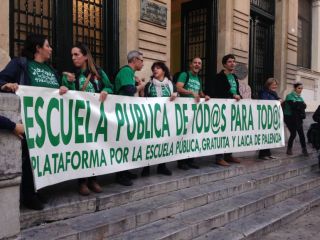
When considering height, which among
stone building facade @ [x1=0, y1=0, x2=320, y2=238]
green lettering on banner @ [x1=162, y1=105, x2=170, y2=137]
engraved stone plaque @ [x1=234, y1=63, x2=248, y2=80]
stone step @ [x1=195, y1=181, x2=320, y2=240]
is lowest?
stone step @ [x1=195, y1=181, x2=320, y2=240]

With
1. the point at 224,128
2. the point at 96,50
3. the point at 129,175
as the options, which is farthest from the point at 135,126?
the point at 96,50

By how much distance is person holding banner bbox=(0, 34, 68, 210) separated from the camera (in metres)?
3.89

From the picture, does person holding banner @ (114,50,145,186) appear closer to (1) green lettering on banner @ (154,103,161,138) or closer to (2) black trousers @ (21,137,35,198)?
(1) green lettering on banner @ (154,103,161,138)

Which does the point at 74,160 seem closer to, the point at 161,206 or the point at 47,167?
the point at 47,167

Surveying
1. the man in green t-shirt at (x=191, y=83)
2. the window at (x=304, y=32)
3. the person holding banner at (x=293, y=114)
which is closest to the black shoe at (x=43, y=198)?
the man in green t-shirt at (x=191, y=83)

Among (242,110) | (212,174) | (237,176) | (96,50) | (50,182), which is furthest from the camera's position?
(96,50)

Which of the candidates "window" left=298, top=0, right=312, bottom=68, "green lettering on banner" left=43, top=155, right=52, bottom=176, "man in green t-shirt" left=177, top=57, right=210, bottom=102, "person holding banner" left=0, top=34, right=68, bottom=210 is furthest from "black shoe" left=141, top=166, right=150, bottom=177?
"window" left=298, top=0, right=312, bottom=68

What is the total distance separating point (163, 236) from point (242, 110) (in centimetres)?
372

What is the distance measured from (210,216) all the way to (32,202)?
2078mm

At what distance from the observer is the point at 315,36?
56.3ft

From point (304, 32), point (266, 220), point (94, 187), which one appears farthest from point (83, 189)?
point (304, 32)

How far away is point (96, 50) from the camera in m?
8.13

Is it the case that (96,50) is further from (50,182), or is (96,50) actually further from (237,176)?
(50,182)

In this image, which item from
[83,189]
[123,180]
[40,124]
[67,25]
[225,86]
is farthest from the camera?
[67,25]
